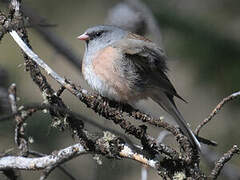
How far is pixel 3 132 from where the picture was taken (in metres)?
3.28

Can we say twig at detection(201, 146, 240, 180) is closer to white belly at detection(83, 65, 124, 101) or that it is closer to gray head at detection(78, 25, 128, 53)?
white belly at detection(83, 65, 124, 101)

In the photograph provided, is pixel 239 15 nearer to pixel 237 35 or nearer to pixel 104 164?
pixel 237 35

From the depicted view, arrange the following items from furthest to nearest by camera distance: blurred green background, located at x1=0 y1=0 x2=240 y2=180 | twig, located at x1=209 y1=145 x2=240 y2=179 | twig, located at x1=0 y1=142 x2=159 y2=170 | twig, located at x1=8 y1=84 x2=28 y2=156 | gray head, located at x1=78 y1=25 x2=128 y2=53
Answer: blurred green background, located at x1=0 y1=0 x2=240 y2=180, gray head, located at x1=78 y1=25 x2=128 y2=53, twig, located at x1=8 y1=84 x2=28 y2=156, twig, located at x1=0 y1=142 x2=159 y2=170, twig, located at x1=209 y1=145 x2=240 y2=179

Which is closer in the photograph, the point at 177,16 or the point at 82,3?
the point at 177,16

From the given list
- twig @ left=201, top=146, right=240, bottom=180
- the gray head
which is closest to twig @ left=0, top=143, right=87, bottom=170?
the gray head

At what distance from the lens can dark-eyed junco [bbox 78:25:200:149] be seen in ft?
9.41

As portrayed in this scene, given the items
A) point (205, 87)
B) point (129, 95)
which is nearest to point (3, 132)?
point (129, 95)

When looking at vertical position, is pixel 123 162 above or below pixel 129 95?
below

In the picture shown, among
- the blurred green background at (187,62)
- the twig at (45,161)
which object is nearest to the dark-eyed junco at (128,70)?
the blurred green background at (187,62)

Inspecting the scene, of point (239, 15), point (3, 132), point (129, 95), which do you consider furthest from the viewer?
point (239, 15)

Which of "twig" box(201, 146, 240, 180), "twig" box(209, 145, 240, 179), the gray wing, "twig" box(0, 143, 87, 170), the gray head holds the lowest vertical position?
"twig" box(201, 146, 240, 180)

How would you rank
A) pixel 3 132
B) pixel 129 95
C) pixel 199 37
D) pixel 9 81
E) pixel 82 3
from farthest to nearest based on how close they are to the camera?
pixel 82 3 < pixel 199 37 < pixel 9 81 < pixel 3 132 < pixel 129 95

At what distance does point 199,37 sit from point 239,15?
24.1 inches

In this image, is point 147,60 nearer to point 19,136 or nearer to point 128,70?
point 128,70
